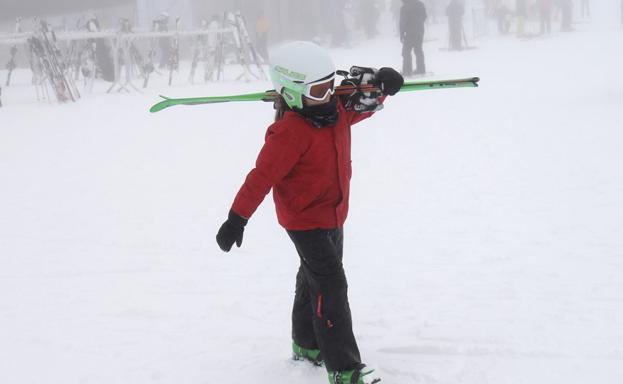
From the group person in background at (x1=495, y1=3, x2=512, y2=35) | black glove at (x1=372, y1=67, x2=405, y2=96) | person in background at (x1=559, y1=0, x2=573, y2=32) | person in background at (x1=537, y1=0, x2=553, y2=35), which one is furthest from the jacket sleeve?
person in background at (x1=495, y1=3, x2=512, y2=35)

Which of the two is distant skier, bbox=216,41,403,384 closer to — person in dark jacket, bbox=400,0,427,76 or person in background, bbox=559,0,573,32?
person in dark jacket, bbox=400,0,427,76

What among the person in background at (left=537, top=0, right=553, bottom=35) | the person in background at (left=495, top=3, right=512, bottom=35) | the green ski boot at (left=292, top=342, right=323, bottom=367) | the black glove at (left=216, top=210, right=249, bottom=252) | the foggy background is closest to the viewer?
the black glove at (left=216, top=210, right=249, bottom=252)

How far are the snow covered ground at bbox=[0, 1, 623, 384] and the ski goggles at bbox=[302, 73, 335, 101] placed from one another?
1227 mm

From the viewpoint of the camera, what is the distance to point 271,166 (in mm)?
2758

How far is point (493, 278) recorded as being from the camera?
423 cm

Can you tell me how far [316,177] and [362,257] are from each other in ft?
6.52

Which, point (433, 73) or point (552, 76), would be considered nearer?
point (552, 76)

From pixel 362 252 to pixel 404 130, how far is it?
4.68m

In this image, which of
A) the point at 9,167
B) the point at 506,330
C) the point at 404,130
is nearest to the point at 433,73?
the point at 404,130

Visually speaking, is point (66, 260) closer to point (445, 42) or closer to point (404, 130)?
point (404, 130)

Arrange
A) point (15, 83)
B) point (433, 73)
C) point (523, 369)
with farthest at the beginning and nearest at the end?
point (15, 83)
point (433, 73)
point (523, 369)

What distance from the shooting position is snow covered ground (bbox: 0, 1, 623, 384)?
134 inches

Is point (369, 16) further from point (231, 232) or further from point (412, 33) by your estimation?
point (231, 232)

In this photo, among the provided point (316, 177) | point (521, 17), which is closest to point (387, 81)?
point (316, 177)
